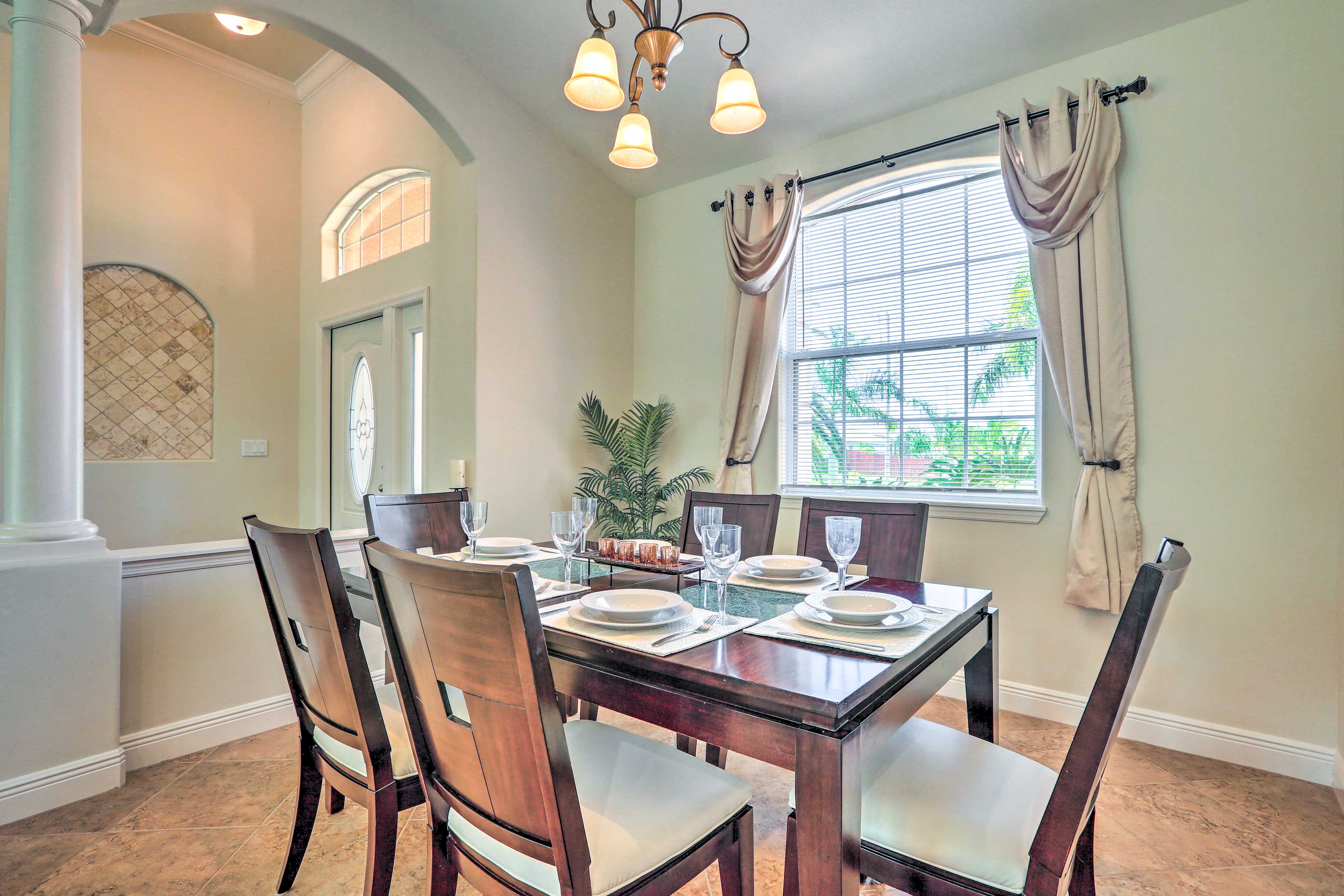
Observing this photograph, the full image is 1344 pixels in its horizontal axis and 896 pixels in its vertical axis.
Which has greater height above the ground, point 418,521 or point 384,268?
point 384,268

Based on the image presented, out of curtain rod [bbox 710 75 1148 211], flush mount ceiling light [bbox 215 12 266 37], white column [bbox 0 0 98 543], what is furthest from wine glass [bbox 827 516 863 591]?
flush mount ceiling light [bbox 215 12 266 37]

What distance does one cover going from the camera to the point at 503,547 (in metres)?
2.03

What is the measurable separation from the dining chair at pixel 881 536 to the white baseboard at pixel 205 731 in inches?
76.2

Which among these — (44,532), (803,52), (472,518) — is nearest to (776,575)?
(472,518)

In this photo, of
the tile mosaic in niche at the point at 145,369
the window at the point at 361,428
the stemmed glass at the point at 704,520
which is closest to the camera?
the stemmed glass at the point at 704,520

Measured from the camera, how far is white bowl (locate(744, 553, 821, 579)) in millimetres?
1719

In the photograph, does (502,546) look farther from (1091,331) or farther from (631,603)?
(1091,331)

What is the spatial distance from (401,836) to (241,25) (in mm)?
4470

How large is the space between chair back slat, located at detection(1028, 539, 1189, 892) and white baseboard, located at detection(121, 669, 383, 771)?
2369 mm

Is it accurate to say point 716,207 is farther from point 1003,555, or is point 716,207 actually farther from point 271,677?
point 271,677

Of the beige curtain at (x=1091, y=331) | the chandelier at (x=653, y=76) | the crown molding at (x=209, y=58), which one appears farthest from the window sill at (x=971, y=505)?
the crown molding at (x=209, y=58)

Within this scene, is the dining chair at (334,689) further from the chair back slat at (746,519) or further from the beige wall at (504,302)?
the beige wall at (504,302)

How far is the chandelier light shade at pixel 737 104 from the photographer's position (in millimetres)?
1782

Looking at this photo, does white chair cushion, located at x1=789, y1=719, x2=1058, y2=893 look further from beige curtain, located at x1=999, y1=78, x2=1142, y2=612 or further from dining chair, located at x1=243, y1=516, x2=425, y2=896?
beige curtain, located at x1=999, y1=78, x2=1142, y2=612
